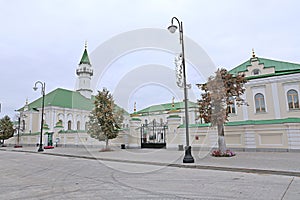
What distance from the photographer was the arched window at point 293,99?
922 inches

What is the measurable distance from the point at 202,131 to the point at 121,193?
15.0m

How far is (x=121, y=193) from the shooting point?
20.2 ft

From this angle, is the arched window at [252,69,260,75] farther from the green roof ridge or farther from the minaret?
the minaret

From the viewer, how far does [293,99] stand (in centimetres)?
2358

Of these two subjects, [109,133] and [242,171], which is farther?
[109,133]

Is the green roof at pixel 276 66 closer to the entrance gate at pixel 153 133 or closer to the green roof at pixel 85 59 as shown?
the entrance gate at pixel 153 133

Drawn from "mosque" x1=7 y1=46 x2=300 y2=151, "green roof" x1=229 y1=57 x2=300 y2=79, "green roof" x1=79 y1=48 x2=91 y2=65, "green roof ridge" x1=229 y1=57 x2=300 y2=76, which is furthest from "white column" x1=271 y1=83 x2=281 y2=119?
"green roof" x1=79 y1=48 x2=91 y2=65

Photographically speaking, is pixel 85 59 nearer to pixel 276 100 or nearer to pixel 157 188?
pixel 276 100

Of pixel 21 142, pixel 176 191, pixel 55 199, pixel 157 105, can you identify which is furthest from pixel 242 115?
pixel 157 105

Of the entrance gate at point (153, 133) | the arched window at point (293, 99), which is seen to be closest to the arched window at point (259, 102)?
the arched window at point (293, 99)

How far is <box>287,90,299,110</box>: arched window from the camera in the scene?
23422 millimetres

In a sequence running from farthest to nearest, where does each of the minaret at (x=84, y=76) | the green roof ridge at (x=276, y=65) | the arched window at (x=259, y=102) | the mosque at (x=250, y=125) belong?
the minaret at (x=84, y=76) → the green roof ridge at (x=276, y=65) → the arched window at (x=259, y=102) → the mosque at (x=250, y=125)

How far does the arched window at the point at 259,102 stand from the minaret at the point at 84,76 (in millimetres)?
51202

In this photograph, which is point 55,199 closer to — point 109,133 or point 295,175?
point 295,175
